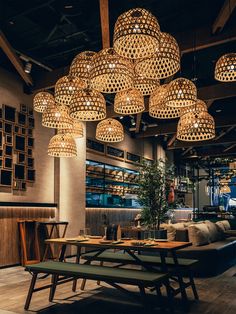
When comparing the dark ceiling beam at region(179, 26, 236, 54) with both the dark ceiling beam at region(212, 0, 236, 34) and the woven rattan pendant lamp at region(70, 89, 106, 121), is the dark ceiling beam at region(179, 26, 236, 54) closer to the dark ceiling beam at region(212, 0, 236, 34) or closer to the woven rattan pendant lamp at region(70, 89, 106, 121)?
the dark ceiling beam at region(212, 0, 236, 34)

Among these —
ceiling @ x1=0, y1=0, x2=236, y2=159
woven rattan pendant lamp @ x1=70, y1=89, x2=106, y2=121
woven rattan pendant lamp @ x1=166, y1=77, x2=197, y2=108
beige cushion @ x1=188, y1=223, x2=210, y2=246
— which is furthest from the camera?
beige cushion @ x1=188, y1=223, x2=210, y2=246

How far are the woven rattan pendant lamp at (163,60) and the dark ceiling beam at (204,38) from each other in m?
2.25

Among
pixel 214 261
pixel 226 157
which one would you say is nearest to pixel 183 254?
pixel 214 261

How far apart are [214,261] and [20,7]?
5.17 metres

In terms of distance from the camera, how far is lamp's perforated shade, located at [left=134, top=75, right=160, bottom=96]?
4.71 m

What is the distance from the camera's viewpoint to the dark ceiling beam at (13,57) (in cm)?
604

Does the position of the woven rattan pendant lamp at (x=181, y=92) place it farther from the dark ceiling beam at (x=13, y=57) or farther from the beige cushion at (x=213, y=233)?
the beige cushion at (x=213, y=233)

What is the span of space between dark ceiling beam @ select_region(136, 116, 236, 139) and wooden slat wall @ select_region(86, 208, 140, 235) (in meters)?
2.67

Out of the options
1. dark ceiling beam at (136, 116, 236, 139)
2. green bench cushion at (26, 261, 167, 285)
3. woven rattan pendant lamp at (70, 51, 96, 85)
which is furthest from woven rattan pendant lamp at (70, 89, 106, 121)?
dark ceiling beam at (136, 116, 236, 139)

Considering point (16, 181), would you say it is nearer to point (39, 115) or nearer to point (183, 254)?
point (39, 115)

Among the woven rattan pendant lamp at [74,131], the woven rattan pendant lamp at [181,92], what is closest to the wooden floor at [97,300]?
the woven rattan pendant lamp at [74,131]

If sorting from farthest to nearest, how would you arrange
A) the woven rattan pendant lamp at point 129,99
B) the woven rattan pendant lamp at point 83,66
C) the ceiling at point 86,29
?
the ceiling at point 86,29 < the woven rattan pendant lamp at point 129,99 < the woven rattan pendant lamp at point 83,66

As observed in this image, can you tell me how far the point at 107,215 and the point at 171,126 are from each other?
355 centimetres

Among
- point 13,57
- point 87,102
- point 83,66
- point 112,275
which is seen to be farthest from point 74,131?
point 112,275
